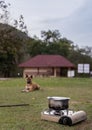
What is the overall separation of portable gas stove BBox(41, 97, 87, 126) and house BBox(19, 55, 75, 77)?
54280 mm

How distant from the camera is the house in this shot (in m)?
62.9

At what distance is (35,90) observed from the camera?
59.9 ft

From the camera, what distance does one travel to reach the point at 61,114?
7.97 meters

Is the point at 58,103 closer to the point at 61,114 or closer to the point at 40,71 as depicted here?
the point at 61,114

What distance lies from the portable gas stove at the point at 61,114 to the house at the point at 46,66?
178 ft

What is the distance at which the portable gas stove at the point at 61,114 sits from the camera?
7766 millimetres

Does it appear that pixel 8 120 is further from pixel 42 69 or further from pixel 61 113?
pixel 42 69

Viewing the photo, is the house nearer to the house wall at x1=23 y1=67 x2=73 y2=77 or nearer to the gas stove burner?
the house wall at x1=23 y1=67 x2=73 y2=77

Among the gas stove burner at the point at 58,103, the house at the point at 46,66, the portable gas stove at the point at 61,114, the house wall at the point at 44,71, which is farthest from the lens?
the house wall at the point at 44,71

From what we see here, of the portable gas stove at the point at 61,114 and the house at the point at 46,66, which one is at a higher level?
the house at the point at 46,66

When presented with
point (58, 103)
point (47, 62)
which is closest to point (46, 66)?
point (47, 62)

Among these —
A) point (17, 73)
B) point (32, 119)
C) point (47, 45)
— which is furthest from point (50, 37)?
point (32, 119)

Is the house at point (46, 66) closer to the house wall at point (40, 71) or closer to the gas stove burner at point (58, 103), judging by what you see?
the house wall at point (40, 71)

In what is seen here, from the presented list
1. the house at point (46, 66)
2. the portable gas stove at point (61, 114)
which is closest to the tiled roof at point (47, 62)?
the house at point (46, 66)
